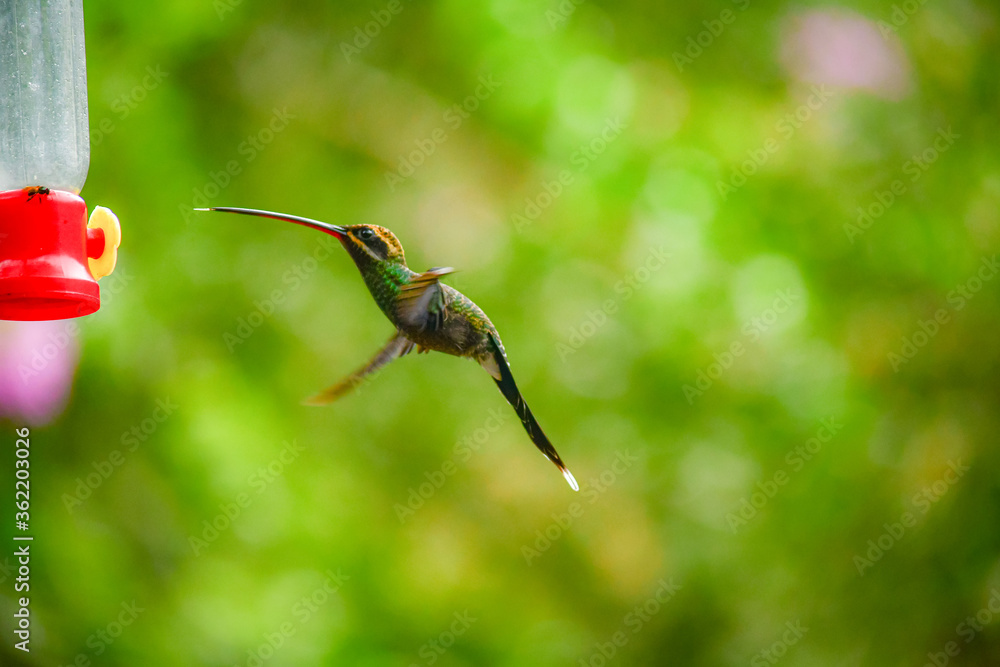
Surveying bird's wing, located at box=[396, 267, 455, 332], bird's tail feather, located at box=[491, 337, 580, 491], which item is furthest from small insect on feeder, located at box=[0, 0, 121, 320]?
bird's tail feather, located at box=[491, 337, 580, 491]

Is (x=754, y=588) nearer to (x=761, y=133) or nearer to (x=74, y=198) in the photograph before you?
(x=761, y=133)

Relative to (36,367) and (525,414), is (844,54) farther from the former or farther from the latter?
(36,367)

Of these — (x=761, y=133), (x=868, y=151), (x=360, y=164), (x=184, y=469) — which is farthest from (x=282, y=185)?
(x=868, y=151)

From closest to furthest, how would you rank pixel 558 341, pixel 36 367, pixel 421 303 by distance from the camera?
pixel 421 303 → pixel 36 367 → pixel 558 341

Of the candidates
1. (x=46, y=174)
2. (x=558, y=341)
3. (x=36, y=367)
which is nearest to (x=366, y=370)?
(x=46, y=174)

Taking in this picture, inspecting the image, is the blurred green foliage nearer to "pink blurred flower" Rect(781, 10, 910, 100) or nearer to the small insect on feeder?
"pink blurred flower" Rect(781, 10, 910, 100)

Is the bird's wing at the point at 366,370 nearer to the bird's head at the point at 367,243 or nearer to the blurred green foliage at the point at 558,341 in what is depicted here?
the bird's head at the point at 367,243
